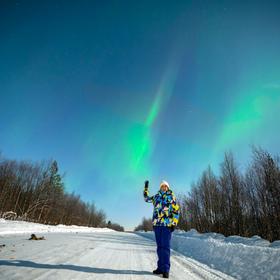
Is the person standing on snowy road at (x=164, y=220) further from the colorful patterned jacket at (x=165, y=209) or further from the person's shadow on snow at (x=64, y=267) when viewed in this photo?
the person's shadow on snow at (x=64, y=267)

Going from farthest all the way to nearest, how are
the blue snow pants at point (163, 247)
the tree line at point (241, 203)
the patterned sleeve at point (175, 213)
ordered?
1. the tree line at point (241, 203)
2. the patterned sleeve at point (175, 213)
3. the blue snow pants at point (163, 247)

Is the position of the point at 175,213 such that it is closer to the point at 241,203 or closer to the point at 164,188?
the point at 164,188

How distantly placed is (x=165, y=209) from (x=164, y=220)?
247 millimetres

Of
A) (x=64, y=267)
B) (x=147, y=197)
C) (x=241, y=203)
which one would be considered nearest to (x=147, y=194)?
(x=147, y=197)

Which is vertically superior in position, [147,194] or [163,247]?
[147,194]

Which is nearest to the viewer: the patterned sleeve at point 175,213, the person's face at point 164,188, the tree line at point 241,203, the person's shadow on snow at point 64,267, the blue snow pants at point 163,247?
the person's shadow on snow at point 64,267

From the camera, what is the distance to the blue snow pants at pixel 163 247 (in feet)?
13.6

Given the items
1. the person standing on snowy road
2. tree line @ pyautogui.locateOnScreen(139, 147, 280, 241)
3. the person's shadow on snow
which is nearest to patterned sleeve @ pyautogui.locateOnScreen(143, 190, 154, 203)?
the person standing on snowy road

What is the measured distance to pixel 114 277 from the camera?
12.1 feet

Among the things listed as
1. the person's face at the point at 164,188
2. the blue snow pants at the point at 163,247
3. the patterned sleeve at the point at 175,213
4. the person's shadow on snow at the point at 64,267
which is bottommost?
the person's shadow on snow at the point at 64,267

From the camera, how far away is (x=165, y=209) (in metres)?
4.65

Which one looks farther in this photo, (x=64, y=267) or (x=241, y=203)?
(x=241, y=203)

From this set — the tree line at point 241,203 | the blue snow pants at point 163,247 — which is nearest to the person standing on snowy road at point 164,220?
the blue snow pants at point 163,247

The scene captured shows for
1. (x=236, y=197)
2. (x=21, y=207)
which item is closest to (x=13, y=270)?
(x=236, y=197)
